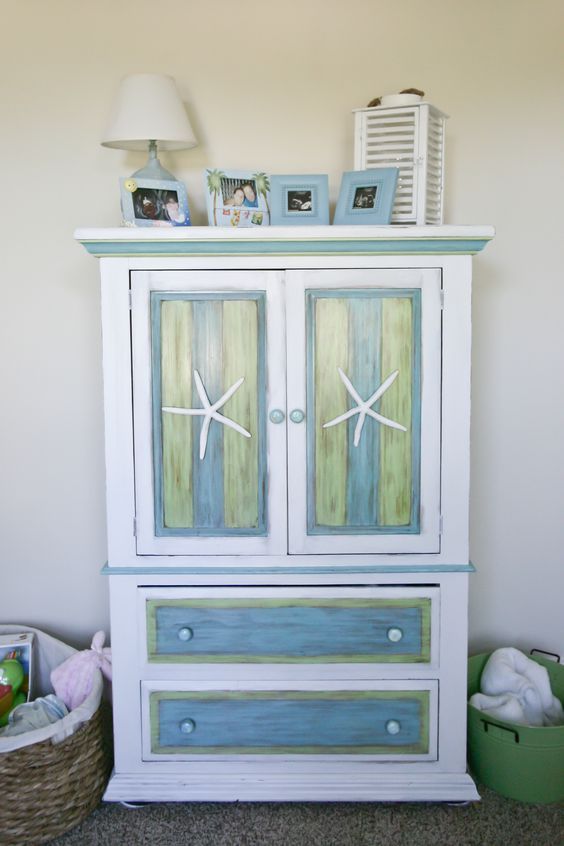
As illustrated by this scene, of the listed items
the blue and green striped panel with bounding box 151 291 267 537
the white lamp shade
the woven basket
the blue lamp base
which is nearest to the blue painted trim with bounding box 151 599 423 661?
the blue and green striped panel with bounding box 151 291 267 537

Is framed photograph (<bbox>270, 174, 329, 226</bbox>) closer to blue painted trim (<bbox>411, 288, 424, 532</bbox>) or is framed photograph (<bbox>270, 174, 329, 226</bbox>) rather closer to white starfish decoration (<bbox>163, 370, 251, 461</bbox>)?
blue painted trim (<bbox>411, 288, 424, 532</bbox>)

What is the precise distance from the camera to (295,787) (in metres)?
2.30

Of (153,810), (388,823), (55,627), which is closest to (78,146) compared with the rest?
(55,627)

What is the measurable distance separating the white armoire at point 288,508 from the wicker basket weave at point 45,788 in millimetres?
91

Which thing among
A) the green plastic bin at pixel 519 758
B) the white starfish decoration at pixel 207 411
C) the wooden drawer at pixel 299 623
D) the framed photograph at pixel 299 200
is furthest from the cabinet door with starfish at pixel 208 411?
the green plastic bin at pixel 519 758

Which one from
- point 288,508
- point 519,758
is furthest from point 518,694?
point 288,508

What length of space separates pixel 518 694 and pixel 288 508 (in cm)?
91

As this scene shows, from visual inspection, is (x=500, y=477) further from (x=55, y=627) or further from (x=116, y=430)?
(x=55, y=627)

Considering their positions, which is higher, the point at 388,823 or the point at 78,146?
the point at 78,146

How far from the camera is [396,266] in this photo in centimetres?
220

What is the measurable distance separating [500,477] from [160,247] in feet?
4.36

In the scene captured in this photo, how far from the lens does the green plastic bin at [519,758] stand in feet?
7.67

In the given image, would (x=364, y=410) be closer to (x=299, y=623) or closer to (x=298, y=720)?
(x=299, y=623)

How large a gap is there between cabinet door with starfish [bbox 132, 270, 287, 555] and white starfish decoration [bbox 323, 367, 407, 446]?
0.51 feet
